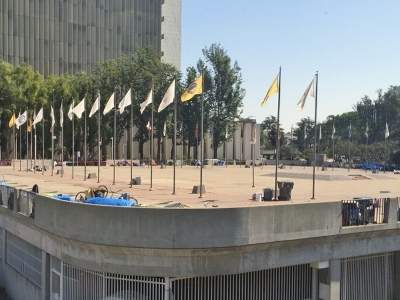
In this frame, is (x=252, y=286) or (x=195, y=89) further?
(x=195, y=89)

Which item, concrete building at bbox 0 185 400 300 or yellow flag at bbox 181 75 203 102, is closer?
concrete building at bbox 0 185 400 300

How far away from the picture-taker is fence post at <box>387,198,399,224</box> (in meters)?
21.1

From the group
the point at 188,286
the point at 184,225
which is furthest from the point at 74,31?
the point at 184,225

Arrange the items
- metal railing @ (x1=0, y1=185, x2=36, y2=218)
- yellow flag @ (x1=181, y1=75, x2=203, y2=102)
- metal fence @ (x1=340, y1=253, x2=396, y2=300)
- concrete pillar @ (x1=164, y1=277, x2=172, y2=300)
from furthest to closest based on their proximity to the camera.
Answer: yellow flag @ (x1=181, y1=75, x2=203, y2=102) < metal railing @ (x1=0, y1=185, x2=36, y2=218) < metal fence @ (x1=340, y1=253, x2=396, y2=300) < concrete pillar @ (x1=164, y1=277, x2=172, y2=300)

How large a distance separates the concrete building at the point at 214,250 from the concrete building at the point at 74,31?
97.1 metres

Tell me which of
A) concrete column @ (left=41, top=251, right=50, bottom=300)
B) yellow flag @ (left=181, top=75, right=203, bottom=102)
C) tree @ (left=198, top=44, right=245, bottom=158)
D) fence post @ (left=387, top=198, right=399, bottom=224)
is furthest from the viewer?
tree @ (left=198, top=44, right=245, bottom=158)

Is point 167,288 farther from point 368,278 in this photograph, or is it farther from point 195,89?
point 195,89

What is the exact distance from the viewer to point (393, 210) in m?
21.2

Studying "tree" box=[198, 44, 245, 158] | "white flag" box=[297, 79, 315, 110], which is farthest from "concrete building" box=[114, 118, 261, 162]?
"white flag" box=[297, 79, 315, 110]

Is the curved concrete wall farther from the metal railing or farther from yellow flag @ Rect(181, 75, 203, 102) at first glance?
yellow flag @ Rect(181, 75, 203, 102)

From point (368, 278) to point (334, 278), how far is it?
257 centimetres

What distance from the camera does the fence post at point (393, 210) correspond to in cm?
2108

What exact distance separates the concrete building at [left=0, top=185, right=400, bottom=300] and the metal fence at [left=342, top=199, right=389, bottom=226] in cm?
4

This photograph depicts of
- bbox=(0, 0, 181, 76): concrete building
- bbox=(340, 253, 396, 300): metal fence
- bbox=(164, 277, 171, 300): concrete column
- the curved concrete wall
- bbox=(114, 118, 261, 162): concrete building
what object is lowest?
bbox=(340, 253, 396, 300): metal fence
